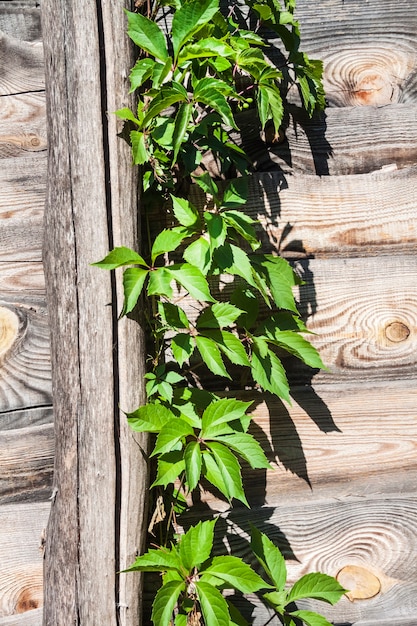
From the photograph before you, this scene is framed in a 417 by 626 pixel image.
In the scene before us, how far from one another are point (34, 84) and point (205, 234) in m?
0.63

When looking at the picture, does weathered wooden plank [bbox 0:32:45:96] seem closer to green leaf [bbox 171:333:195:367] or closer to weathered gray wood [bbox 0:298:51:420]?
weathered gray wood [bbox 0:298:51:420]

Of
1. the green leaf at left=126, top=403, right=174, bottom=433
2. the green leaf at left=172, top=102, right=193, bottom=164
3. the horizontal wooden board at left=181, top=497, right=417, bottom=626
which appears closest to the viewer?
the green leaf at left=172, top=102, right=193, bottom=164

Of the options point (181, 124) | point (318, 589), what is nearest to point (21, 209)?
point (181, 124)

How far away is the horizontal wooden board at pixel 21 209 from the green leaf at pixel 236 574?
0.72 metres

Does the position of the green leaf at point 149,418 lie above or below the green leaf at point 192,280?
below

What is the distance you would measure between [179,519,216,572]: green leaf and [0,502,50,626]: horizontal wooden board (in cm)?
41

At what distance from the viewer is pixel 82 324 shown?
1083mm

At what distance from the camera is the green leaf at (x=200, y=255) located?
3.32 ft

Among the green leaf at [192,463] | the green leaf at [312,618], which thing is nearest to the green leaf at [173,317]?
the green leaf at [192,463]

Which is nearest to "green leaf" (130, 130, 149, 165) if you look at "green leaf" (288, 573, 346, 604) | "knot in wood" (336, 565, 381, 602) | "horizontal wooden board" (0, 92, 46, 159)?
"horizontal wooden board" (0, 92, 46, 159)

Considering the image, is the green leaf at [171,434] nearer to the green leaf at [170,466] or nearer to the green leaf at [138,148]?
the green leaf at [170,466]

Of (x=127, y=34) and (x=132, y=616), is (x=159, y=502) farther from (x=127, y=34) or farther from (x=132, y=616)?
(x=127, y=34)

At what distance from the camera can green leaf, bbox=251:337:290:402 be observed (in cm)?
110

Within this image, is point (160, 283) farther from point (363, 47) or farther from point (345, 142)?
point (363, 47)
